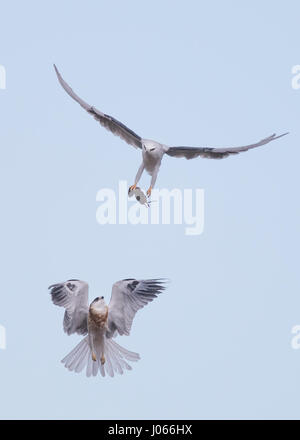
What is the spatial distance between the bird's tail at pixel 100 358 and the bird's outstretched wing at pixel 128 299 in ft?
0.85

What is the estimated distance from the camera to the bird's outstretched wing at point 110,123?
42.1 feet

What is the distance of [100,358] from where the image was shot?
11.8 m

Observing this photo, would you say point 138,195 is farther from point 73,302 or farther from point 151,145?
point 73,302

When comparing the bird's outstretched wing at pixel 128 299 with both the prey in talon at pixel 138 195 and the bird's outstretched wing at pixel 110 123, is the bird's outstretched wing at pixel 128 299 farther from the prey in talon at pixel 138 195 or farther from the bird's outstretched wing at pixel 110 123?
the bird's outstretched wing at pixel 110 123

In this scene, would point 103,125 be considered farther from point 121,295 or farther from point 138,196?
point 121,295

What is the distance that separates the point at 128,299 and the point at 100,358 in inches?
25.4

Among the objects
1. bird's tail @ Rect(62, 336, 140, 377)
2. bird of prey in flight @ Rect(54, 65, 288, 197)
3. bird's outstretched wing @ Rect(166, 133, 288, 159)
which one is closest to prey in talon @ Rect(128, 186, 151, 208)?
bird of prey in flight @ Rect(54, 65, 288, 197)


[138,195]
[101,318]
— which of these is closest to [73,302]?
[101,318]

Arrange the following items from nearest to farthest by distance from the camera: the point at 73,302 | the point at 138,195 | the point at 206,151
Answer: the point at 73,302 → the point at 138,195 → the point at 206,151

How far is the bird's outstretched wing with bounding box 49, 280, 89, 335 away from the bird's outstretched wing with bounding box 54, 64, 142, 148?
→ 1.92 meters

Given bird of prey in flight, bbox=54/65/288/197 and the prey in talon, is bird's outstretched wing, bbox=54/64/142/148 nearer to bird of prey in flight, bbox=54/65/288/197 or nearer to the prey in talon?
bird of prey in flight, bbox=54/65/288/197

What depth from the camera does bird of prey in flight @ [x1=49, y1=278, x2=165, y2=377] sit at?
458 inches

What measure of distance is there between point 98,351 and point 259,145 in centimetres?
272
